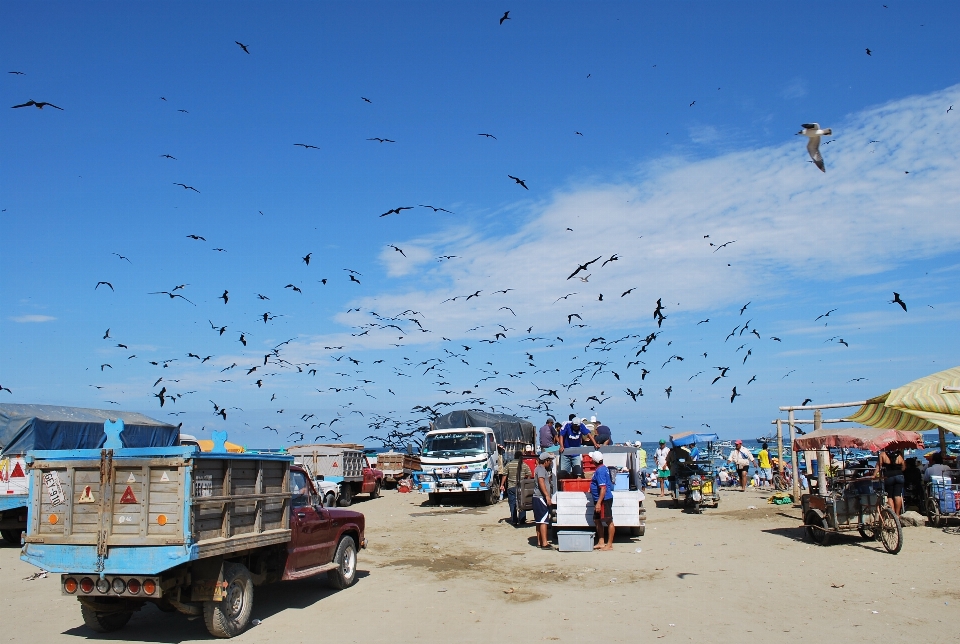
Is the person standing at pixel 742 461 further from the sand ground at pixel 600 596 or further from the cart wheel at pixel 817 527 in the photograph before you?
the cart wheel at pixel 817 527

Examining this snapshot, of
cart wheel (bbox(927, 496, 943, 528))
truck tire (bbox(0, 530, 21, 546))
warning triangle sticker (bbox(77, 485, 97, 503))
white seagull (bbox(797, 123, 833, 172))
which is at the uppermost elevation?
white seagull (bbox(797, 123, 833, 172))

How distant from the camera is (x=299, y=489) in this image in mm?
10141

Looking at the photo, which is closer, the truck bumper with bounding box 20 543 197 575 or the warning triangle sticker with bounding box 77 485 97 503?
the truck bumper with bounding box 20 543 197 575

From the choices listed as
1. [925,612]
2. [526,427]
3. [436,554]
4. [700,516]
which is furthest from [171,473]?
[526,427]

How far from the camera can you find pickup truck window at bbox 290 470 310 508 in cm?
979

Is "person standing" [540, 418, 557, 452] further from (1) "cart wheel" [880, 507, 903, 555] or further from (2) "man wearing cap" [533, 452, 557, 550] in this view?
(1) "cart wheel" [880, 507, 903, 555]

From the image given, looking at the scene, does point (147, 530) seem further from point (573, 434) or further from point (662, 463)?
point (662, 463)

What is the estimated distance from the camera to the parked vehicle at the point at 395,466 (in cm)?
3444

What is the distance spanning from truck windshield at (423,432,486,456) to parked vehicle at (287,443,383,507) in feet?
10.5

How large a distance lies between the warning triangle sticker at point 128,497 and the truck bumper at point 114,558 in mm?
448

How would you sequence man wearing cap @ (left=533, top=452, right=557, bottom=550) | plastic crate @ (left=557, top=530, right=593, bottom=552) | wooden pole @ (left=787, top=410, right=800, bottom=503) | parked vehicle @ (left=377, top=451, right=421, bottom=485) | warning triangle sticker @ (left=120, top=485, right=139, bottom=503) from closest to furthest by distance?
warning triangle sticker @ (left=120, top=485, right=139, bottom=503)
plastic crate @ (left=557, top=530, right=593, bottom=552)
man wearing cap @ (left=533, top=452, right=557, bottom=550)
wooden pole @ (left=787, top=410, right=800, bottom=503)
parked vehicle @ (left=377, top=451, right=421, bottom=485)

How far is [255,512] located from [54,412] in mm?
13320

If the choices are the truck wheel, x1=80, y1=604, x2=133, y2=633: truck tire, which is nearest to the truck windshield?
the truck wheel

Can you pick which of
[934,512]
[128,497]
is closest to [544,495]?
[128,497]
